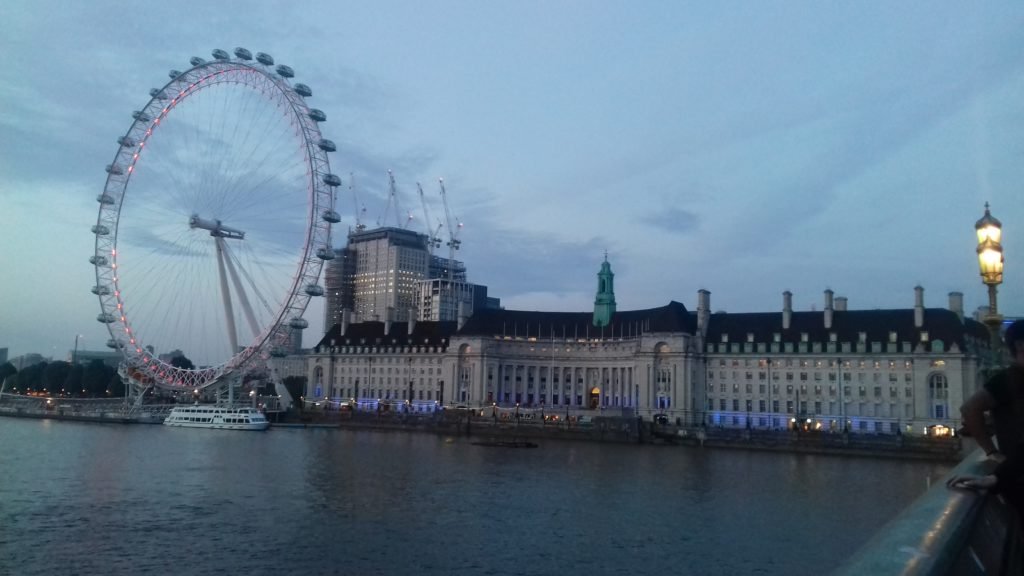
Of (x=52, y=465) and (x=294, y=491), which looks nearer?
(x=294, y=491)

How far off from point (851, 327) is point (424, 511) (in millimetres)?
77392

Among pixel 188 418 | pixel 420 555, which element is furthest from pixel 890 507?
pixel 188 418

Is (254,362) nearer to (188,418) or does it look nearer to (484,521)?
(188,418)

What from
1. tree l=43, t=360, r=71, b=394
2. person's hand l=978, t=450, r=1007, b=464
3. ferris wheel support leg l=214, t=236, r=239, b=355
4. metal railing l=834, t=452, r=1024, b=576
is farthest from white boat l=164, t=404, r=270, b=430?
metal railing l=834, t=452, r=1024, b=576

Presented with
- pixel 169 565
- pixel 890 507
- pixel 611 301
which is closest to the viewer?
pixel 169 565

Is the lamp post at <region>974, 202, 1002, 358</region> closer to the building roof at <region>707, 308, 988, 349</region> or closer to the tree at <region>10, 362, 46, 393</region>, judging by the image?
the building roof at <region>707, 308, 988, 349</region>

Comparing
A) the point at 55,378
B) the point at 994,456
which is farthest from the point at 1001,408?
the point at 55,378

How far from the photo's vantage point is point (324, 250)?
254 feet

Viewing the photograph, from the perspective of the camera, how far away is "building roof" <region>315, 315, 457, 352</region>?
133 metres

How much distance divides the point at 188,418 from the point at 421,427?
94.9 feet

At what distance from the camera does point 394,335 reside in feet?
449

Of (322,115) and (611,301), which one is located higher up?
(322,115)

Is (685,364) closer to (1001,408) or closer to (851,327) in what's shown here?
(851,327)

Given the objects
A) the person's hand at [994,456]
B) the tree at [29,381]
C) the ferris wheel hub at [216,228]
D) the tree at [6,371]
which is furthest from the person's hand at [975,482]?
the tree at [6,371]
